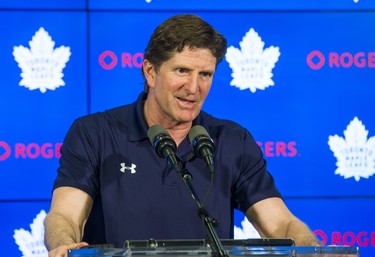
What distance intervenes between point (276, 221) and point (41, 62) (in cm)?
151

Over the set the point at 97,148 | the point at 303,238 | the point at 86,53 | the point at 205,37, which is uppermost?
the point at 86,53

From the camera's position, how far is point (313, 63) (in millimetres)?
3822

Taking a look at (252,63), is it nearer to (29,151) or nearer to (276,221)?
(29,151)

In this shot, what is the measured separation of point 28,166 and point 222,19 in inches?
45.0

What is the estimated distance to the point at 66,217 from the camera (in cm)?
254

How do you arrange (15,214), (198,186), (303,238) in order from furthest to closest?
1. (15,214)
2. (198,186)
3. (303,238)

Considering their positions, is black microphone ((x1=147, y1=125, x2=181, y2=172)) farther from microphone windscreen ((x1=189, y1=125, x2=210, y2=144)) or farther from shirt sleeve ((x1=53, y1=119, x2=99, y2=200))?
shirt sleeve ((x1=53, y1=119, x2=99, y2=200))

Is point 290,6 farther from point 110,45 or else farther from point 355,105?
point 110,45

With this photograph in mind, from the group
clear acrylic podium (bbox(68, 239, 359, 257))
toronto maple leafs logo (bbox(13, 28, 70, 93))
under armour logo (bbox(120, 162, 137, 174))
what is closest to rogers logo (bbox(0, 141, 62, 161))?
toronto maple leafs logo (bbox(13, 28, 70, 93))

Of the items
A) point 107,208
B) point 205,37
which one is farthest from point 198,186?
point 205,37

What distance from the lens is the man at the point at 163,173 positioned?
2.66 meters

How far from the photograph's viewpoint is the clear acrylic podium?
188cm

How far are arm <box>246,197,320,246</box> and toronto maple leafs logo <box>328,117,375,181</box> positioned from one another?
42.0 inches

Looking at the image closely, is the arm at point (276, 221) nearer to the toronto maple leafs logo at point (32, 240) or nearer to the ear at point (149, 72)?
the ear at point (149, 72)
